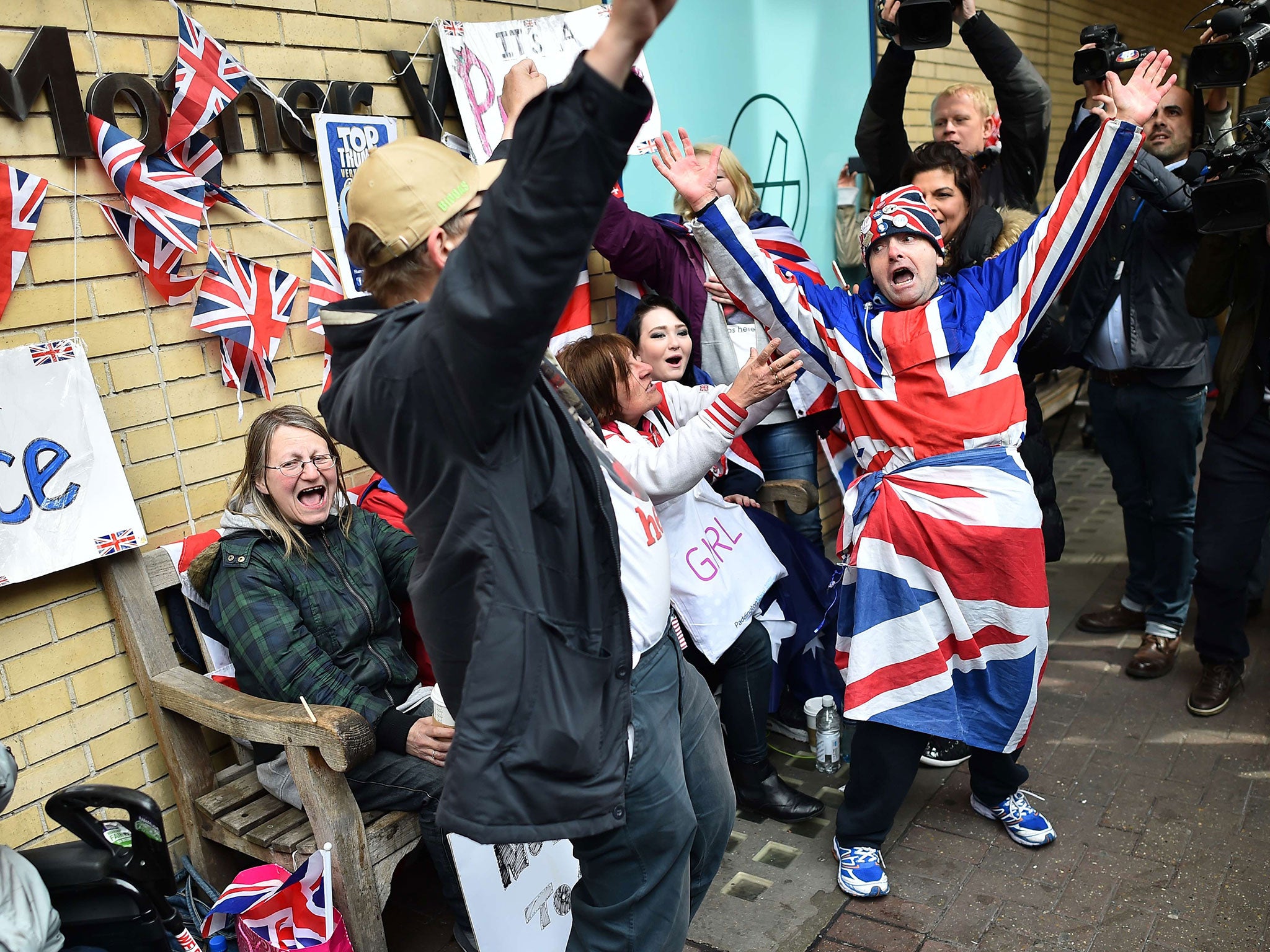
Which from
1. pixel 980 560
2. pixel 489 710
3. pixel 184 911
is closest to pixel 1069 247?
pixel 980 560

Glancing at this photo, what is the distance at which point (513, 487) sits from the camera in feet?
5.11

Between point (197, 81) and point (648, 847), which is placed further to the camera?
point (197, 81)

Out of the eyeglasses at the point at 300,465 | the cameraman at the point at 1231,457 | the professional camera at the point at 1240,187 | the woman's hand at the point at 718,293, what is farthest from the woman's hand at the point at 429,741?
the cameraman at the point at 1231,457

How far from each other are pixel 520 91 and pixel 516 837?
1.47 m

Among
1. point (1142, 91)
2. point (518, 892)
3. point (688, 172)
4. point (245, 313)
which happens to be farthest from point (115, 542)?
point (1142, 91)

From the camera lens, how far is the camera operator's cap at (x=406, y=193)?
60.2 inches

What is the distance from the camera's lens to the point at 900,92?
4145 millimetres

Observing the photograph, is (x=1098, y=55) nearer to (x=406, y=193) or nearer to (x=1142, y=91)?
(x=1142, y=91)

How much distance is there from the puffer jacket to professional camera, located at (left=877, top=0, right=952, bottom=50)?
8.00ft

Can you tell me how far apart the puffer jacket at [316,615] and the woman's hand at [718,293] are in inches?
57.1

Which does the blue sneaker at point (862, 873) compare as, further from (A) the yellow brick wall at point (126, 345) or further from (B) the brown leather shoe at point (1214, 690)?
(A) the yellow brick wall at point (126, 345)

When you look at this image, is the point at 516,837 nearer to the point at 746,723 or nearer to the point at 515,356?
the point at 515,356

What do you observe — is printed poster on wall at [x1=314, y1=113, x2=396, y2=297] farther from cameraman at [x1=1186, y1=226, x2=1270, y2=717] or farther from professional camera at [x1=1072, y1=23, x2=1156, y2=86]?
cameraman at [x1=1186, y1=226, x2=1270, y2=717]

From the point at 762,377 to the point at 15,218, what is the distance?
6.04ft
